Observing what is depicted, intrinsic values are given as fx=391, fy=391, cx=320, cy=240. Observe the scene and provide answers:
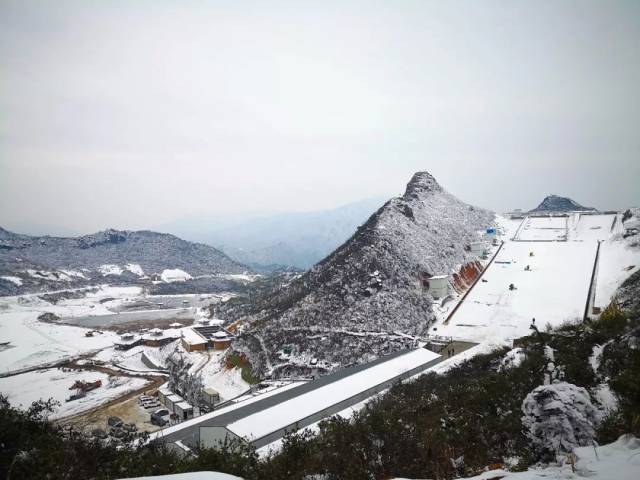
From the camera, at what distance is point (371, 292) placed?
37438mm

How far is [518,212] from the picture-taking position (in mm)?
80188

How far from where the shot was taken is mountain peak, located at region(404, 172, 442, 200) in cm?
5962

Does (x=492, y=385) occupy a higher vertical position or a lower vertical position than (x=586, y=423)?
lower

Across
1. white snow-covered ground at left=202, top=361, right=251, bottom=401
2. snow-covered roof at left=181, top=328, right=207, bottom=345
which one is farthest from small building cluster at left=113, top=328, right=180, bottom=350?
white snow-covered ground at left=202, top=361, right=251, bottom=401

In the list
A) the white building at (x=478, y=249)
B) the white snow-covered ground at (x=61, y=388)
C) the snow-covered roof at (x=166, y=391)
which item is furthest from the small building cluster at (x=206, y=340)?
the white building at (x=478, y=249)

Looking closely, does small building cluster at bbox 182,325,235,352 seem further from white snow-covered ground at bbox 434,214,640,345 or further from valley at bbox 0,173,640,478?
white snow-covered ground at bbox 434,214,640,345

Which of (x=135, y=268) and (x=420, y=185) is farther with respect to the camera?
(x=135, y=268)

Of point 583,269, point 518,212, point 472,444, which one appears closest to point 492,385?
point 472,444

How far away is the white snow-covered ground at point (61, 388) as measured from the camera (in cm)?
3162

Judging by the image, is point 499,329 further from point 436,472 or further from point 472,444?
point 436,472

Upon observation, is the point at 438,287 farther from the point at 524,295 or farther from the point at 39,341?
the point at 39,341

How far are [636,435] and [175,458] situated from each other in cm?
1018

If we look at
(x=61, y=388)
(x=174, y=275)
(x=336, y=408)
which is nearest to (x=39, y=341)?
(x=61, y=388)

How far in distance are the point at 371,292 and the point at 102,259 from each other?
12774cm
